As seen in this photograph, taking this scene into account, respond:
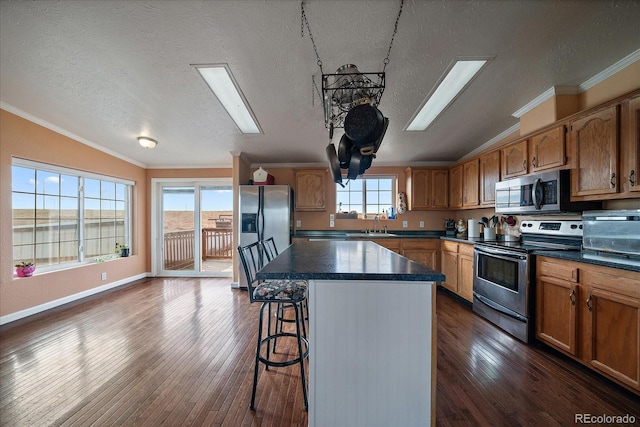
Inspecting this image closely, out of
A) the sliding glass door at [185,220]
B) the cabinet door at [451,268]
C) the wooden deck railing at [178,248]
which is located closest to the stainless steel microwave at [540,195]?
the cabinet door at [451,268]

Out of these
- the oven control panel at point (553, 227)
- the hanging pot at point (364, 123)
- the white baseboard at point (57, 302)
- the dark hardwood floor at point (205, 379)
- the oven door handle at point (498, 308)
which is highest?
the hanging pot at point (364, 123)

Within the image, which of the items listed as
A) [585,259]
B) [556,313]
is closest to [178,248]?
[556,313]

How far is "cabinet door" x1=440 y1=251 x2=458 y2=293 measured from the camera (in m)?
3.64

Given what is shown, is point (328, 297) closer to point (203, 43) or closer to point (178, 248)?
point (203, 43)

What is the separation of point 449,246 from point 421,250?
454mm

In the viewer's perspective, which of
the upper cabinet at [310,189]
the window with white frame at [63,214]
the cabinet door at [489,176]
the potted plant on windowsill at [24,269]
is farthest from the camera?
the upper cabinet at [310,189]

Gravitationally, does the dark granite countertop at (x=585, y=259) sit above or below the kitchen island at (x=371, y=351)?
above

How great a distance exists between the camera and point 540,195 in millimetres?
2473

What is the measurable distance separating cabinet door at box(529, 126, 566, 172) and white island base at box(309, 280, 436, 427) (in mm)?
2132

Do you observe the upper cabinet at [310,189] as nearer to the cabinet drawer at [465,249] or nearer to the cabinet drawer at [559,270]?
the cabinet drawer at [465,249]

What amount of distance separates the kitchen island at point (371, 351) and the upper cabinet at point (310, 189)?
3333 mm

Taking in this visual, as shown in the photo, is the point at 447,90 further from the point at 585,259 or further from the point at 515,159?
the point at 585,259

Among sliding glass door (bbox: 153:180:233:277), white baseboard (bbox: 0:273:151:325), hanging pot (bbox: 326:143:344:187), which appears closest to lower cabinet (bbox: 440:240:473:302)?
hanging pot (bbox: 326:143:344:187)

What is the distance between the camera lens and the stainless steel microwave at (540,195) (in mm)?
2279
